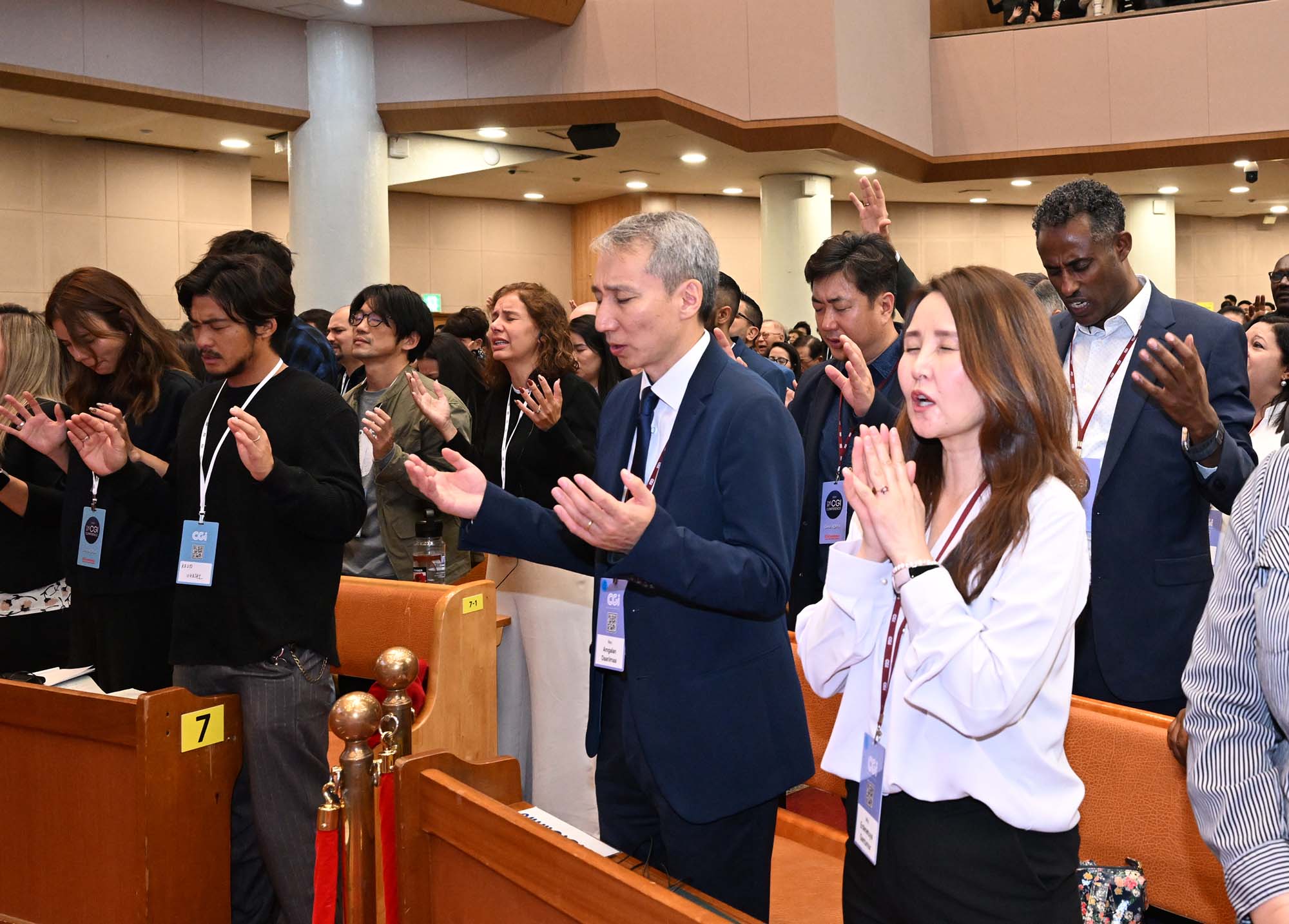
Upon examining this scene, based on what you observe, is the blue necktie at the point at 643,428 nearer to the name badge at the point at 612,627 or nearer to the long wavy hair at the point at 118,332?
the name badge at the point at 612,627

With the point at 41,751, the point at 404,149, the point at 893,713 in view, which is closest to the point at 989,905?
the point at 893,713

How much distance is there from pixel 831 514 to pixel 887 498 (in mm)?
1851

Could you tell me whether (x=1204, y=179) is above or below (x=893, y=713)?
above

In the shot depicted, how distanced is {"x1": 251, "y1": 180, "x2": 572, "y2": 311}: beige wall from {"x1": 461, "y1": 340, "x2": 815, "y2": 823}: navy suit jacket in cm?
1134

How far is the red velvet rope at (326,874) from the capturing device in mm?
1819

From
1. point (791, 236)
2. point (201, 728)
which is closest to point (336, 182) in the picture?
point (791, 236)

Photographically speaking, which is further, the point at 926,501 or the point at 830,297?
the point at 830,297

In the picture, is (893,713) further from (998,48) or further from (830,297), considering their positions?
(998,48)

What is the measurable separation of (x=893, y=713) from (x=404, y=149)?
9031mm

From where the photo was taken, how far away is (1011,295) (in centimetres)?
159

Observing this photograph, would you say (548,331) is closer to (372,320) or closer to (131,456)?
(372,320)

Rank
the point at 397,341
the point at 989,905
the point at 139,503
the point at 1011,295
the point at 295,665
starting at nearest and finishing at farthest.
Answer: the point at 989,905 → the point at 1011,295 → the point at 295,665 → the point at 139,503 → the point at 397,341

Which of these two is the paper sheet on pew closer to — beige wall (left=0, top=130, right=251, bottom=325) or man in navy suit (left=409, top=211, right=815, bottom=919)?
man in navy suit (left=409, top=211, right=815, bottom=919)

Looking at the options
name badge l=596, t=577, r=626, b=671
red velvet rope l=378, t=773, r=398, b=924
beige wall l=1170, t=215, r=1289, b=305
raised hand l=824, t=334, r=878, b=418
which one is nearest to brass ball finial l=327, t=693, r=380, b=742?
red velvet rope l=378, t=773, r=398, b=924
